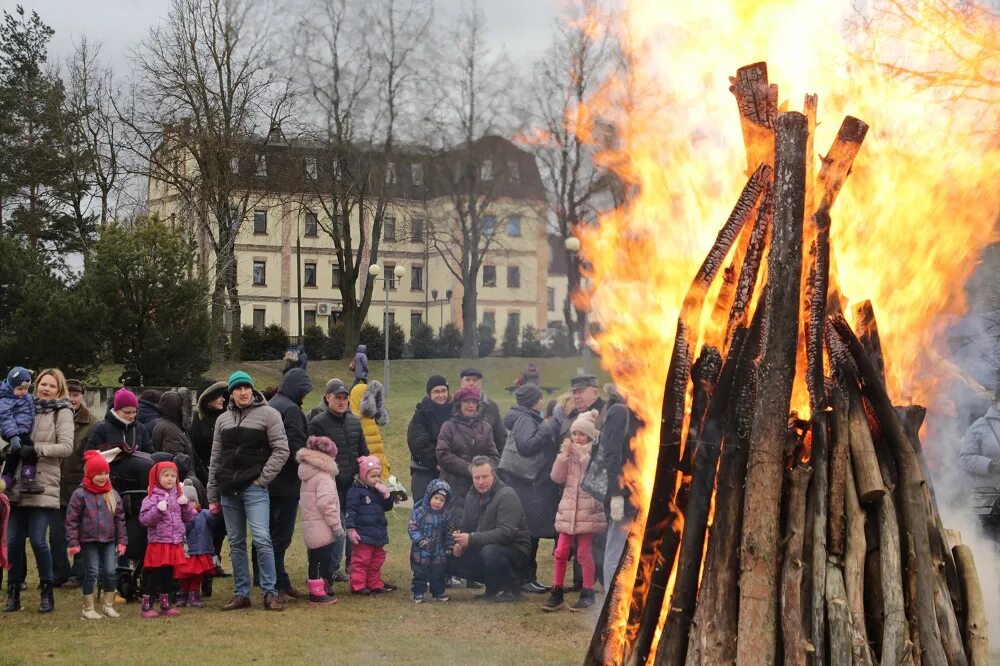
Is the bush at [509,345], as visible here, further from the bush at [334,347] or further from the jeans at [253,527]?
the jeans at [253,527]

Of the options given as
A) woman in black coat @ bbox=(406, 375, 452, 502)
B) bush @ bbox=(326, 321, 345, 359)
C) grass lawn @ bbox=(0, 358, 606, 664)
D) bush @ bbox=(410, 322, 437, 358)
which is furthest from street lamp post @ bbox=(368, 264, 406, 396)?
grass lawn @ bbox=(0, 358, 606, 664)

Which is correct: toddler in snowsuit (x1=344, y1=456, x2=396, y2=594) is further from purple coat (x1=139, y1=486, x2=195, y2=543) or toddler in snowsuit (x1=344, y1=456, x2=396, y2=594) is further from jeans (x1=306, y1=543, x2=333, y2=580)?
purple coat (x1=139, y1=486, x2=195, y2=543)

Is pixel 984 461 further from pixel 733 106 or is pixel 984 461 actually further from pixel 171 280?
pixel 171 280

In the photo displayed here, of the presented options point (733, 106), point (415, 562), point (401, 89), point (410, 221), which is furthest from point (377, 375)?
point (733, 106)

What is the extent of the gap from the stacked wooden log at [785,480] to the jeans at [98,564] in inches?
219

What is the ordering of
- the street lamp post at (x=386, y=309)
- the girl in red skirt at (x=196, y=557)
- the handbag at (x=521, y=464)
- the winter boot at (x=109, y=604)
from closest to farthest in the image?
the winter boot at (x=109, y=604), the girl in red skirt at (x=196, y=557), the handbag at (x=521, y=464), the street lamp post at (x=386, y=309)

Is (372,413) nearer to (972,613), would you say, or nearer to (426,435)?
(426,435)

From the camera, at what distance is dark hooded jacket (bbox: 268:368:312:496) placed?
33.8ft

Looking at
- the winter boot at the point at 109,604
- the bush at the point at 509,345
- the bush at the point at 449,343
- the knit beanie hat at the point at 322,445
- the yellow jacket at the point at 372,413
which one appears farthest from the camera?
the bush at the point at 509,345

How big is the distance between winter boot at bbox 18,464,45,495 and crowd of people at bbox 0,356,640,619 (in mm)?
12

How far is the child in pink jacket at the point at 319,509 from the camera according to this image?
1030cm

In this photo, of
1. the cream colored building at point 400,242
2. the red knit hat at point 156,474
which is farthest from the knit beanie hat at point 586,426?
the cream colored building at point 400,242

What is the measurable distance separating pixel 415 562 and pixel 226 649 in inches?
98.9

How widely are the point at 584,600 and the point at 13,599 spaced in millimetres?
4931
